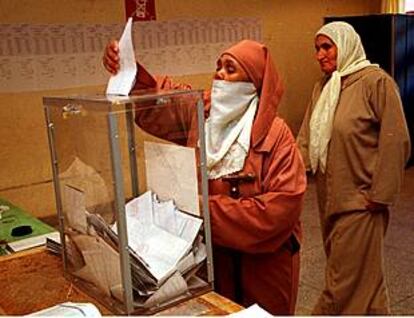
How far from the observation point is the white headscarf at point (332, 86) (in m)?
2.51

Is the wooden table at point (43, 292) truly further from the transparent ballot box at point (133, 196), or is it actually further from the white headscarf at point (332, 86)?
the white headscarf at point (332, 86)

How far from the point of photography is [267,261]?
59.3 inches

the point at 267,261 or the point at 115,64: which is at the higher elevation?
the point at 115,64

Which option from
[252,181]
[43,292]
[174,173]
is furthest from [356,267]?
[43,292]

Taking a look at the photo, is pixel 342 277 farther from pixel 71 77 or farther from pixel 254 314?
pixel 71 77

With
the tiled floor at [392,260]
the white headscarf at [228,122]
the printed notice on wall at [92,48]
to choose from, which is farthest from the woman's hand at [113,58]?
the printed notice on wall at [92,48]

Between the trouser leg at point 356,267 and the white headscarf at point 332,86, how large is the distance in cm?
32

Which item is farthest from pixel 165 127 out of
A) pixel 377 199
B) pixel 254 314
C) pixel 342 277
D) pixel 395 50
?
pixel 395 50

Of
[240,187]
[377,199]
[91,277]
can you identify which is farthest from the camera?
[377,199]

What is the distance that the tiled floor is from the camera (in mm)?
2740

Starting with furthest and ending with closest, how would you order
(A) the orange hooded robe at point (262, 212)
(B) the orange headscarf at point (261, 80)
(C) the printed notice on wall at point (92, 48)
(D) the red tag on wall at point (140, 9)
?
1. (D) the red tag on wall at point (140, 9)
2. (C) the printed notice on wall at point (92, 48)
3. (B) the orange headscarf at point (261, 80)
4. (A) the orange hooded robe at point (262, 212)

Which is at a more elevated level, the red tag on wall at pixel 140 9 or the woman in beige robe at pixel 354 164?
the red tag on wall at pixel 140 9

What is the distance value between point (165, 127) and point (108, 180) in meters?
0.25

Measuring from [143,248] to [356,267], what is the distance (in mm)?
1638
